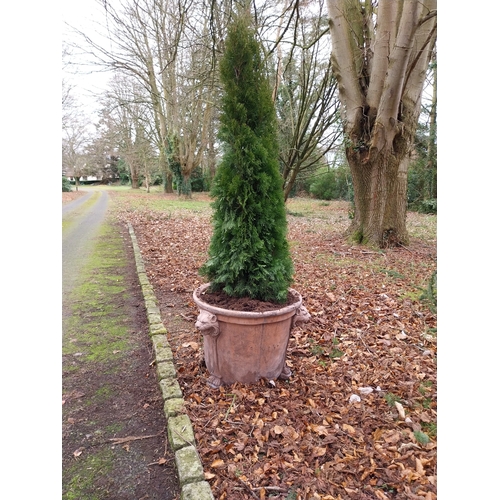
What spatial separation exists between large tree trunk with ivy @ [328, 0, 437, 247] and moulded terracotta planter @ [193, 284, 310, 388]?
4.56m

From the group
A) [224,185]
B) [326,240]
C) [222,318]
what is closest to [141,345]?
[222,318]

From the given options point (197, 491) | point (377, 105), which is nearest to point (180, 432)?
point (197, 491)

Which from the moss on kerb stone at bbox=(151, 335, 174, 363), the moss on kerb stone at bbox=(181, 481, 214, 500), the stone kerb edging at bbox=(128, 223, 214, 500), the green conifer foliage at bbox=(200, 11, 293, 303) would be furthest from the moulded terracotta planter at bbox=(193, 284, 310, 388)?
the moss on kerb stone at bbox=(181, 481, 214, 500)

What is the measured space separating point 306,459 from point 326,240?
6037 millimetres

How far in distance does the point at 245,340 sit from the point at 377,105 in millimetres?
5248

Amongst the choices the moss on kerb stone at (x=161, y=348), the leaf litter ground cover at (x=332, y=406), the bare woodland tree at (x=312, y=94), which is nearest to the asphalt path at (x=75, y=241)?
the leaf litter ground cover at (x=332, y=406)

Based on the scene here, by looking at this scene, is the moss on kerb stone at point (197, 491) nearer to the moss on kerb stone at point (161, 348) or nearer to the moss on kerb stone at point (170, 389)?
the moss on kerb stone at point (170, 389)

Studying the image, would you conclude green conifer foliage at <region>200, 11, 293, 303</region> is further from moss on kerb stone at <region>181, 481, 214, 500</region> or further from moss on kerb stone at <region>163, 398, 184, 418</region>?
moss on kerb stone at <region>181, 481, 214, 500</region>

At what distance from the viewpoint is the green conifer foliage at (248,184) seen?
227 cm

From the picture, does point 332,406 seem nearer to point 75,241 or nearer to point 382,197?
point 382,197

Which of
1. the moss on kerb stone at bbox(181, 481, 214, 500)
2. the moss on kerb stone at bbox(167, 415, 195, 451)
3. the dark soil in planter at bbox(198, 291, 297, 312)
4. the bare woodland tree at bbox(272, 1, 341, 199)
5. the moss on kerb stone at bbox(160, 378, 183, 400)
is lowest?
the moss on kerb stone at bbox(181, 481, 214, 500)

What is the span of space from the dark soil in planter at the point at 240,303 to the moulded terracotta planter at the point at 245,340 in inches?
3.1

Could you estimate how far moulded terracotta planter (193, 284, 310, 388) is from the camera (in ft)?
7.33
